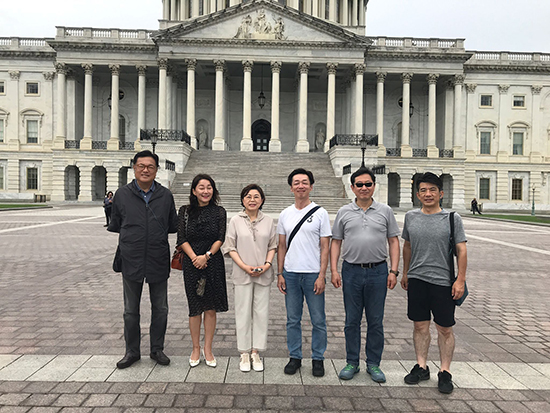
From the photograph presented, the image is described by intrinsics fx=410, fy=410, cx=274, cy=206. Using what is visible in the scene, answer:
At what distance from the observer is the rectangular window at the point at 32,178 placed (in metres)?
46.0

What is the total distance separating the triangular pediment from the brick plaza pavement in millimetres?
36736

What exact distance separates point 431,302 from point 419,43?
4696cm

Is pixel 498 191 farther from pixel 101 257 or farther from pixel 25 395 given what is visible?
pixel 25 395

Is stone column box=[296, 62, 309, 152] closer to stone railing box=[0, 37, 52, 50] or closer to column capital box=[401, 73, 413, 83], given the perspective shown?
column capital box=[401, 73, 413, 83]

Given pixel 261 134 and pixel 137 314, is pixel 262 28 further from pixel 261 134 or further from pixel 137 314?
pixel 137 314

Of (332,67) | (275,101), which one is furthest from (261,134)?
(332,67)

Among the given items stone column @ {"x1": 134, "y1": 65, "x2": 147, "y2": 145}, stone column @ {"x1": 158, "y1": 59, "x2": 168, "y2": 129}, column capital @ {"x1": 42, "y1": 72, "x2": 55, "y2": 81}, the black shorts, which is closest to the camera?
the black shorts

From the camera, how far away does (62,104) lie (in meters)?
43.0

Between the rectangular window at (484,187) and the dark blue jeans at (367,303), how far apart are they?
161 ft

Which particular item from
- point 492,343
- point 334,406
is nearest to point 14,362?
point 334,406

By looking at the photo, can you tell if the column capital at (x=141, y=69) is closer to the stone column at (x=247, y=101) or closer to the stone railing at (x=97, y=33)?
the stone railing at (x=97, y=33)

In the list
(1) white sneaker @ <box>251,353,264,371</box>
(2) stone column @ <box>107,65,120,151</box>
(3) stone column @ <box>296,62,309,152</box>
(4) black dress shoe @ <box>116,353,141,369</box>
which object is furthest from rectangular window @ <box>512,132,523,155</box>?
(4) black dress shoe @ <box>116,353,141,369</box>

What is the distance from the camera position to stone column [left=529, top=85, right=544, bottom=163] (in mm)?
47031

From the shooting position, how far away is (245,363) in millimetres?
4426
